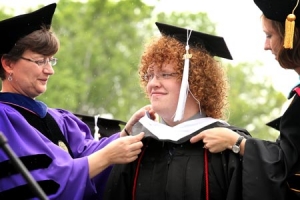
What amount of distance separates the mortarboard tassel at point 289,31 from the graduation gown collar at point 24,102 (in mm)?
1712

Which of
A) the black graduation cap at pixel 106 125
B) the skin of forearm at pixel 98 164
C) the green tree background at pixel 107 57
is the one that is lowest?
the green tree background at pixel 107 57

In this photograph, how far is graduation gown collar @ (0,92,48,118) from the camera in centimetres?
521

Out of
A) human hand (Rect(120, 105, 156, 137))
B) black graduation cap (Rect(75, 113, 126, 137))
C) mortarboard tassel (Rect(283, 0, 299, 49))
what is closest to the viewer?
mortarboard tassel (Rect(283, 0, 299, 49))

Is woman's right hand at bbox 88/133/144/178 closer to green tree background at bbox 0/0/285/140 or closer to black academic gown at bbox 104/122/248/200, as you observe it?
black academic gown at bbox 104/122/248/200

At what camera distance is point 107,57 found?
1192 inches

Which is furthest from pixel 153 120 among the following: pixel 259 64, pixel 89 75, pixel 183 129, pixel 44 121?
pixel 259 64

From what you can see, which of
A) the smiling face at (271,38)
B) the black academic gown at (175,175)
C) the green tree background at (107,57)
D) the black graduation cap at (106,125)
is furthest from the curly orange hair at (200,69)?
the green tree background at (107,57)

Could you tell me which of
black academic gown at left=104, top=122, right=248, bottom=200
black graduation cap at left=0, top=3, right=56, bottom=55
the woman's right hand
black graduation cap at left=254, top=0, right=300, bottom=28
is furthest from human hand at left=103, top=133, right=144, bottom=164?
black graduation cap at left=254, top=0, right=300, bottom=28

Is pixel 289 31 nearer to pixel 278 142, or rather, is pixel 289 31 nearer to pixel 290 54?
pixel 290 54

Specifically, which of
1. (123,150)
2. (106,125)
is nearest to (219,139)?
(123,150)

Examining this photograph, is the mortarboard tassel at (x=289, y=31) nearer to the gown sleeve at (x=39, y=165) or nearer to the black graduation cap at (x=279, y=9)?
the black graduation cap at (x=279, y=9)

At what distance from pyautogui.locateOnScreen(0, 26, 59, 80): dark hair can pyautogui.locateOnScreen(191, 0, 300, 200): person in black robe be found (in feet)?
3.83

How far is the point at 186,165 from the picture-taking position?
5035 millimetres

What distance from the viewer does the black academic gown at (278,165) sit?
473cm
